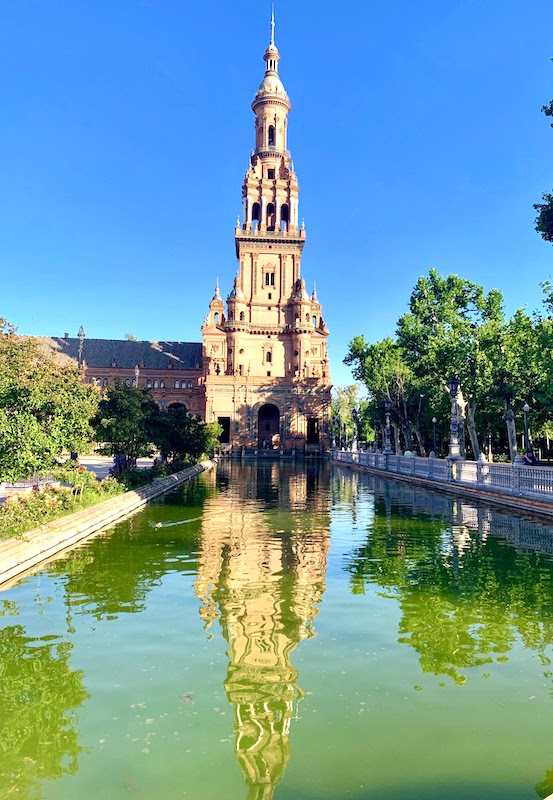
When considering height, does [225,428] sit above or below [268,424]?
below

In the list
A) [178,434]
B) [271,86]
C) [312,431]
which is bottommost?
[178,434]

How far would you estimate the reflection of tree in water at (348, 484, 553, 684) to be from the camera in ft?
22.7

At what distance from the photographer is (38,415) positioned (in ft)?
50.7

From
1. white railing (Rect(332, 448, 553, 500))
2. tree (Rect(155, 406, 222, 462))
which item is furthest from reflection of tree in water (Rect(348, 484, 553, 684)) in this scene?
tree (Rect(155, 406, 222, 462))

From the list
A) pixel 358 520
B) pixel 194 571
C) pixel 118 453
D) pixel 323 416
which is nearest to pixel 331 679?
pixel 194 571

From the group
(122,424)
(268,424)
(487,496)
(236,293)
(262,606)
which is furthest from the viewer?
(268,424)

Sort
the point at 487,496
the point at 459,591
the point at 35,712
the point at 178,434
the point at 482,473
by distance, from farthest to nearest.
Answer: the point at 178,434, the point at 482,473, the point at 487,496, the point at 459,591, the point at 35,712

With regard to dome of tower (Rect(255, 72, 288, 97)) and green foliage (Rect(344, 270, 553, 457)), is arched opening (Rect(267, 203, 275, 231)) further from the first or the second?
green foliage (Rect(344, 270, 553, 457))

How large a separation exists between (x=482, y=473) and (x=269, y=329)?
54228mm

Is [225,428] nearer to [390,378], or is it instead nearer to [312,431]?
[312,431]

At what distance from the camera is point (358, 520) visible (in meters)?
17.7

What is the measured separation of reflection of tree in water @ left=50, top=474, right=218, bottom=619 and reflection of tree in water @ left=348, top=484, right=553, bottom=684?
3.73 m

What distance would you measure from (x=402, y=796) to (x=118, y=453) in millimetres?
22242

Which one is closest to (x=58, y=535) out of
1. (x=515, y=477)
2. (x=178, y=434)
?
(x=515, y=477)
